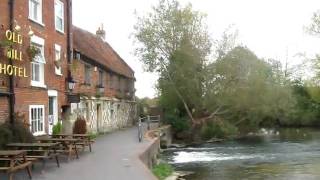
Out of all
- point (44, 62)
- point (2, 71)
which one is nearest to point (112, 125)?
point (44, 62)

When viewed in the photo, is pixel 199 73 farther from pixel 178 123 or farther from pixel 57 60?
pixel 57 60

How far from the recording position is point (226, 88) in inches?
1908

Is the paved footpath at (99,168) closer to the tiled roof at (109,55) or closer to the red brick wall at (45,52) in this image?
the red brick wall at (45,52)

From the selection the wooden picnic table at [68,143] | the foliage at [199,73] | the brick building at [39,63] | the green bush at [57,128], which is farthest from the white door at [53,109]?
the foliage at [199,73]

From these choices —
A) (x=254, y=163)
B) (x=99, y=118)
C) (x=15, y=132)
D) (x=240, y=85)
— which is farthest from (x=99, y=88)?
(x=240, y=85)

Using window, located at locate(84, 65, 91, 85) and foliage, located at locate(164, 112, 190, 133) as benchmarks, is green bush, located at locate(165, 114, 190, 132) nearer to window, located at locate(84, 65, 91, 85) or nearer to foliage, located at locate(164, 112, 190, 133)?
foliage, located at locate(164, 112, 190, 133)

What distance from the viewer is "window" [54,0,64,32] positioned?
24719mm

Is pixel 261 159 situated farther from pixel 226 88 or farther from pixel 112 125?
pixel 226 88

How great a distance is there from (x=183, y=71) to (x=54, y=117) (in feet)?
83.7

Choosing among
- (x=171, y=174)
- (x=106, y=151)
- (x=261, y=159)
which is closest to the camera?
(x=106, y=151)

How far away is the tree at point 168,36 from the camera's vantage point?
48062 mm

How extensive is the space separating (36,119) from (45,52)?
298cm

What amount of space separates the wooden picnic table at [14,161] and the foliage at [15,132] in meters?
1.86

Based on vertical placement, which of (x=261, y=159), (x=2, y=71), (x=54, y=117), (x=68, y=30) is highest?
(x=68, y=30)
